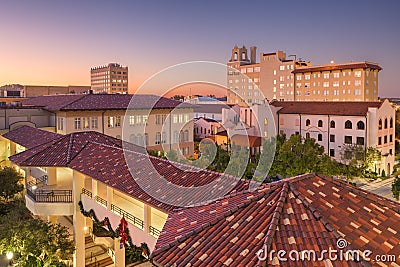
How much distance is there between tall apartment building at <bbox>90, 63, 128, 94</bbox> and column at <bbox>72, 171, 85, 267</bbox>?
5626 inches

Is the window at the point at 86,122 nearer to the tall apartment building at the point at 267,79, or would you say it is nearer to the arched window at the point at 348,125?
the arched window at the point at 348,125

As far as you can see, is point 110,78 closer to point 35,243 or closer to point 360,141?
point 360,141

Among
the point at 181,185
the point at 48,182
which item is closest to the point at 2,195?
the point at 48,182

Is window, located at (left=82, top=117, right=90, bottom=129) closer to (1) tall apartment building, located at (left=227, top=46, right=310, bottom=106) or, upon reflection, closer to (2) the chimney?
(1) tall apartment building, located at (left=227, top=46, right=310, bottom=106)

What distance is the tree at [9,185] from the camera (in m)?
25.4

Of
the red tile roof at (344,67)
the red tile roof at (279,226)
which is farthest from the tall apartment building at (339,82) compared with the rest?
the red tile roof at (279,226)

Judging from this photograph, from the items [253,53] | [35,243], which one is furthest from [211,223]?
[253,53]

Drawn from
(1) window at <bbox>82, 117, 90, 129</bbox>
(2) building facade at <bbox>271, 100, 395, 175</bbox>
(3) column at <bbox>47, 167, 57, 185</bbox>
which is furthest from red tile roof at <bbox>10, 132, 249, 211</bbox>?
(2) building facade at <bbox>271, 100, 395, 175</bbox>

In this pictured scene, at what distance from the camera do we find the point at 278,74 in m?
89.0

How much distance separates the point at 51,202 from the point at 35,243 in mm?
2806

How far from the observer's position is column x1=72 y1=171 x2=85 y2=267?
1827 centimetres

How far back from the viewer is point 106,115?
38406mm

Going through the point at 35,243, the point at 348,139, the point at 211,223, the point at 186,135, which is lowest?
the point at 35,243

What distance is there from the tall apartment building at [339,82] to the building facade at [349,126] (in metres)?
27.9
